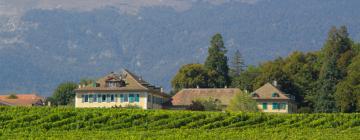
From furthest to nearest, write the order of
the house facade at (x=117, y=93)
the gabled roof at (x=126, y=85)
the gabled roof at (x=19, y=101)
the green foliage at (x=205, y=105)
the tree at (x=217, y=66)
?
the tree at (x=217, y=66), the gabled roof at (x=19, y=101), the gabled roof at (x=126, y=85), the house facade at (x=117, y=93), the green foliage at (x=205, y=105)

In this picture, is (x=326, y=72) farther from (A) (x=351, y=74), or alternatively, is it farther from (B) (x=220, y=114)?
(B) (x=220, y=114)

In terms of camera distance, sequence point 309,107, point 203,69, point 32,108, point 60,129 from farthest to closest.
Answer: point 203,69, point 309,107, point 32,108, point 60,129

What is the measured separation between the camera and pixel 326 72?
421ft

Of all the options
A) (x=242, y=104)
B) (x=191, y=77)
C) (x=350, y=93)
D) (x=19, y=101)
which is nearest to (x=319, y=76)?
(x=350, y=93)

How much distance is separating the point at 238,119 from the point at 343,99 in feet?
156

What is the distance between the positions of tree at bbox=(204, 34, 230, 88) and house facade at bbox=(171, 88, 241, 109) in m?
16.3

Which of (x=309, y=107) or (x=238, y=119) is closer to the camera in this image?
(x=238, y=119)

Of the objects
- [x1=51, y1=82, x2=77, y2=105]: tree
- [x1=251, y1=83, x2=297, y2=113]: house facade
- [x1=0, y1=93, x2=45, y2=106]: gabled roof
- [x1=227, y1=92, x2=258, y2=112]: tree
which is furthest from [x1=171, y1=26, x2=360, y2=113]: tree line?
[x1=0, y1=93, x2=45, y2=106]: gabled roof

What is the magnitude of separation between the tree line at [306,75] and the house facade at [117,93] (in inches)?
774

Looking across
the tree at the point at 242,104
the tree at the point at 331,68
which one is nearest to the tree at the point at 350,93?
the tree at the point at 331,68

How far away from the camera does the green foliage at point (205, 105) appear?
375 feet

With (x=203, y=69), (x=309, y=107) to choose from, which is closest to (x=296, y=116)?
(x=309, y=107)

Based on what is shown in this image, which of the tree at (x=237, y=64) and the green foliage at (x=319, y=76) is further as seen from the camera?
the tree at (x=237, y=64)

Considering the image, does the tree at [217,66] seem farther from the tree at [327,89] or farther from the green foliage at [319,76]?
the tree at [327,89]
